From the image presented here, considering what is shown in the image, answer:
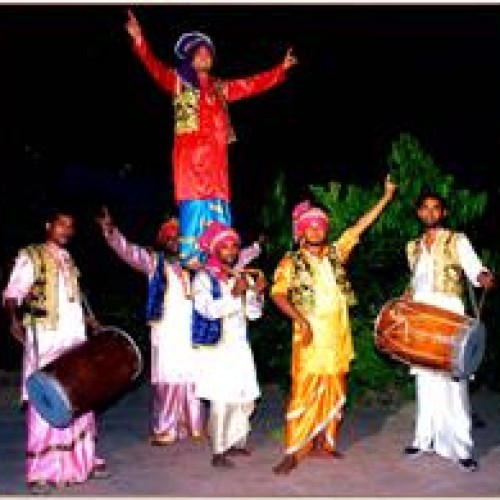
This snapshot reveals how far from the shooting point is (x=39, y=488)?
24.5ft

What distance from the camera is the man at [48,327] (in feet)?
24.6

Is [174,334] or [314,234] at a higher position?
[314,234]

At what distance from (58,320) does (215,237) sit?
1091 millimetres

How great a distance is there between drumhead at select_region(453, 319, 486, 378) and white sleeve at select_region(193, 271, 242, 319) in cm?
142

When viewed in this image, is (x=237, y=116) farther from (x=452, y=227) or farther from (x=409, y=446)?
(x=409, y=446)

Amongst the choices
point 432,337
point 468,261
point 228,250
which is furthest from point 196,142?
point 432,337

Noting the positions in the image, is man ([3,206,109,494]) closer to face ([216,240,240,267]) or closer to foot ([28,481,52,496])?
foot ([28,481,52,496])

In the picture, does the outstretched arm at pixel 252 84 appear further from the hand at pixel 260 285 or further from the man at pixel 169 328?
the hand at pixel 260 285

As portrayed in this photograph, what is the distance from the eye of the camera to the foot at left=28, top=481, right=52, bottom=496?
7.40 m

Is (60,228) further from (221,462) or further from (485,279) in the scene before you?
(485,279)

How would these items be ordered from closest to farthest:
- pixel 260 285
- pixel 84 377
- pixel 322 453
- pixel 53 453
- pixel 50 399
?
pixel 50 399
pixel 84 377
pixel 53 453
pixel 260 285
pixel 322 453

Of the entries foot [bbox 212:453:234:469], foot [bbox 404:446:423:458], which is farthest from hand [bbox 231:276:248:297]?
foot [bbox 404:446:423:458]

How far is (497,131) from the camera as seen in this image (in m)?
13.5

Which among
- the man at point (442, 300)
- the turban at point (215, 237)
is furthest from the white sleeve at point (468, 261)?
the turban at point (215, 237)
